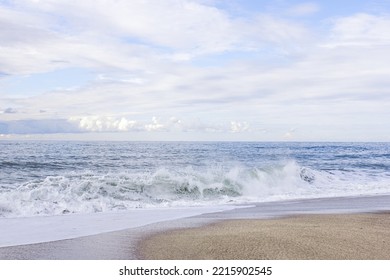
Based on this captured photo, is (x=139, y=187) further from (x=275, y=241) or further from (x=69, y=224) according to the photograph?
(x=275, y=241)

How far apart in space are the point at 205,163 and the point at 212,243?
19.2 metres

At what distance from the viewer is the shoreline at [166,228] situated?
5.56 meters

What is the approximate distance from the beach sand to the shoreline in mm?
117

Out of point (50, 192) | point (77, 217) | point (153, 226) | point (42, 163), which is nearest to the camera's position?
point (153, 226)

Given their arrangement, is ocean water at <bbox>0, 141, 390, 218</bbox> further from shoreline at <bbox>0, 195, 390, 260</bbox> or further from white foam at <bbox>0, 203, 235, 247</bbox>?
shoreline at <bbox>0, 195, 390, 260</bbox>

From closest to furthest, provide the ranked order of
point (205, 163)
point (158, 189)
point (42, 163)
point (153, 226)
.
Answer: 1. point (153, 226)
2. point (158, 189)
3. point (42, 163)
4. point (205, 163)

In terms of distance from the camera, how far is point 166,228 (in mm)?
7238

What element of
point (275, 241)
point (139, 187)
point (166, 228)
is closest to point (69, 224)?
point (166, 228)

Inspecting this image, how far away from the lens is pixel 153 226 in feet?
24.6

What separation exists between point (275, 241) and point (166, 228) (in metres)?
2.04

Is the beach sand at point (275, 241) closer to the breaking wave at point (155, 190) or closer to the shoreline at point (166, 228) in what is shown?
the shoreline at point (166, 228)
